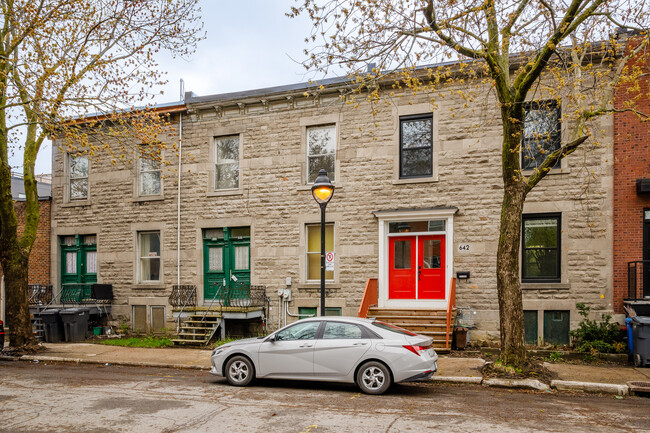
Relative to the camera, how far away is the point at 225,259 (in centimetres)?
1880

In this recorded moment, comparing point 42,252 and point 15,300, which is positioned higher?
point 42,252

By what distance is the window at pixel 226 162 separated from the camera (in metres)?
19.0

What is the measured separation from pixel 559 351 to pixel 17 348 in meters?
14.3

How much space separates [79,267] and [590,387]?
17387mm

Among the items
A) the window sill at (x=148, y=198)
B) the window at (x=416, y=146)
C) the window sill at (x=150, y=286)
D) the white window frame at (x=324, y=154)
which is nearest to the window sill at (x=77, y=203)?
the window sill at (x=148, y=198)

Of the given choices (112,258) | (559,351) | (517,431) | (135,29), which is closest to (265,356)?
(517,431)

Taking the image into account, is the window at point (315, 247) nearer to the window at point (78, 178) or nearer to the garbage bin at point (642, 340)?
the garbage bin at point (642, 340)

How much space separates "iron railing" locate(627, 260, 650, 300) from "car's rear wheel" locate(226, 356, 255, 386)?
9491 millimetres

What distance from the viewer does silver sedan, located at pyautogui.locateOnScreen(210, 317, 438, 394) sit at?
32.4 ft

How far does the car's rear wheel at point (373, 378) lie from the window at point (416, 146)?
7775mm

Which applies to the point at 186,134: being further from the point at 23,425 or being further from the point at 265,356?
the point at 23,425

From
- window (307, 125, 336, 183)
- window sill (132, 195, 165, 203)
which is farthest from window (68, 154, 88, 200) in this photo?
window (307, 125, 336, 183)

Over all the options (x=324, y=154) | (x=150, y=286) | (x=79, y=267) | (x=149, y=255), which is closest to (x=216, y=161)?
(x=324, y=154)

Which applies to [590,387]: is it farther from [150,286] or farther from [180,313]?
[150,286]
